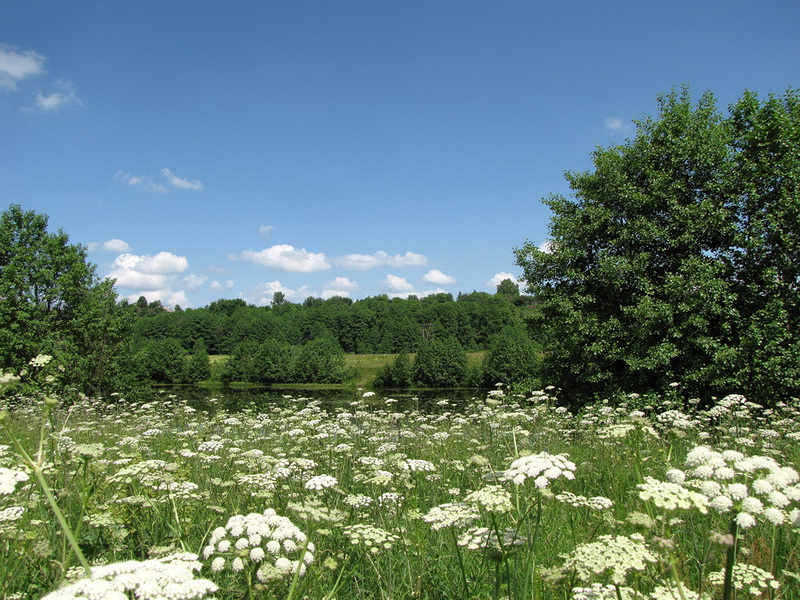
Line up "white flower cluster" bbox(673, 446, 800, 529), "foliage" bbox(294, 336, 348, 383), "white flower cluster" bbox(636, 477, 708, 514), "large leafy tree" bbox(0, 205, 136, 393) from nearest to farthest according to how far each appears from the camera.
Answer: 1. "white flower cluster" bbox(636, 477, 708, 514)
2. "white flower cluster" bbox(673, 446, 800, 529)
3. "large leafy tree" bbox(0, 205, 136, 393)
4. "foliage" bbox(294, 336, 348, 383)

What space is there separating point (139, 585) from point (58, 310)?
3703cm

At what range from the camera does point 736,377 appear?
1870 cm

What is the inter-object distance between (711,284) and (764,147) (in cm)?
720

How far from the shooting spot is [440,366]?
323ft

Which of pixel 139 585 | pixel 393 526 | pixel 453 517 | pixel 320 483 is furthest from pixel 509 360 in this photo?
pixel 139 585

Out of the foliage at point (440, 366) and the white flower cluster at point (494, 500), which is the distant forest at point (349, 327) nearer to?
the foliage at point (440, 366)

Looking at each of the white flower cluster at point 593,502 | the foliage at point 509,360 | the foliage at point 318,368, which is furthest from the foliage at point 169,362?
the white flower cluster at point 593,502

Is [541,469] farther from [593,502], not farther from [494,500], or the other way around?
[593,502]

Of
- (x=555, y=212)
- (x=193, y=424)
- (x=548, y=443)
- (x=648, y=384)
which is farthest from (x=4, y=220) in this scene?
(x=648, y=384)

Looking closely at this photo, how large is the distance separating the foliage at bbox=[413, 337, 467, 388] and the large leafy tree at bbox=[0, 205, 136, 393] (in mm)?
70446

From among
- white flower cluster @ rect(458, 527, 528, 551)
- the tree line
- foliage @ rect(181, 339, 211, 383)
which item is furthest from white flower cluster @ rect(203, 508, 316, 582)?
foliage @ rect(181, 339, 211, 383)

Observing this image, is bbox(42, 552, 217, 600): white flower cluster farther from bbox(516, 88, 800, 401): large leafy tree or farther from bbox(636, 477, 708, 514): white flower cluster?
bbox(516, 88, 800, 401): large leafy tree

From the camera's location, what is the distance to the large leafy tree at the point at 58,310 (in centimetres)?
2881

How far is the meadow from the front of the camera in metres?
2.13
